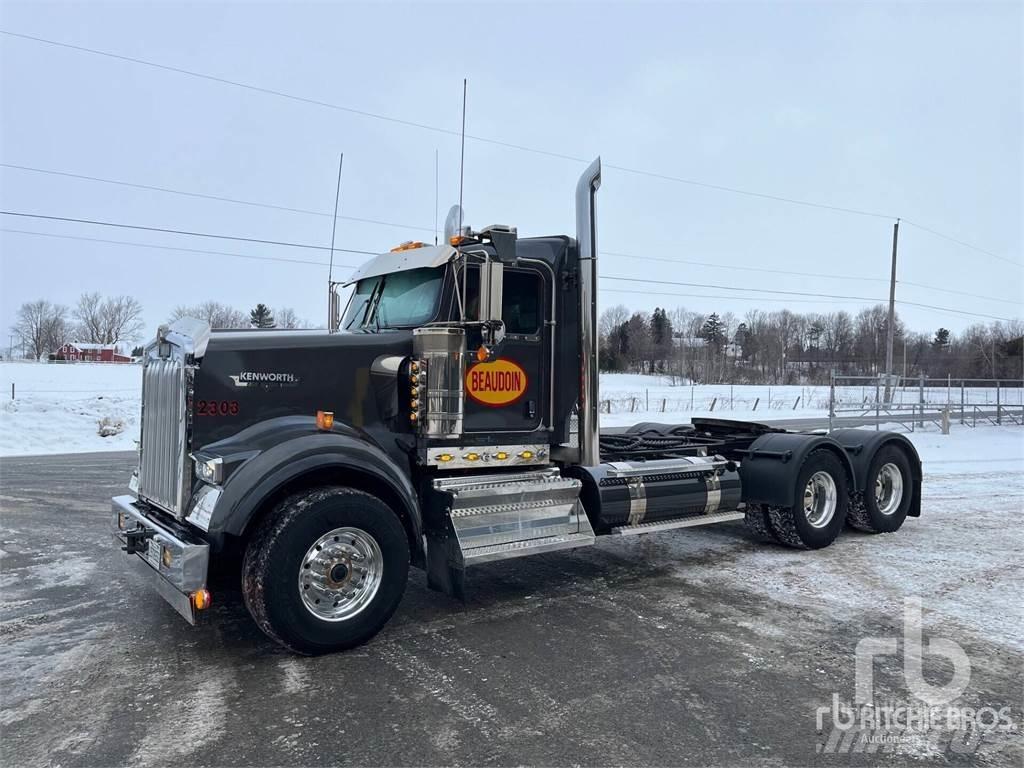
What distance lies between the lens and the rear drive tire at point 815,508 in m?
7.61

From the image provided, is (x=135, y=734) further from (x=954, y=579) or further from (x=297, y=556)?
(x=954, y=579)

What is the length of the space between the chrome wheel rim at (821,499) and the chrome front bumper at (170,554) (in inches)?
241

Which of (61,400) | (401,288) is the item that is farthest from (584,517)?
(61,400)

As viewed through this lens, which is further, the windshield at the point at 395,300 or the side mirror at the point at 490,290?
the windshield at the point at 395,300

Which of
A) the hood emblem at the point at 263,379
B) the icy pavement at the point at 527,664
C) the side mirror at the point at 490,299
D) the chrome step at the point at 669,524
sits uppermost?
the side mirror at the point at 490,299

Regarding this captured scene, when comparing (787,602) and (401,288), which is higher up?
(401,288)

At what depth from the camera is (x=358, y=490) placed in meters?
4.89

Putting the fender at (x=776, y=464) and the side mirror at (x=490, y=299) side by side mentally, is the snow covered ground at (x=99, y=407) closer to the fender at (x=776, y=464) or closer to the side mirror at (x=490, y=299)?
the fender at (x=776, y=464)

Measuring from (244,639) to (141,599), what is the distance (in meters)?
1.37

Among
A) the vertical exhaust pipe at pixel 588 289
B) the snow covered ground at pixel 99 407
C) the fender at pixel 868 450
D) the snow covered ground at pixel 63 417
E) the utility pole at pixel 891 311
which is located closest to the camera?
the vertical exhaust pipe at pixel 588 289

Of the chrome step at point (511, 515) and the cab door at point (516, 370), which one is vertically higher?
the cab door at point (516, 370)

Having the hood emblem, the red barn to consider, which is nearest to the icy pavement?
the hood emblem

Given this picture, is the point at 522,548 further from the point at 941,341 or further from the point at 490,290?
the point at 941,341

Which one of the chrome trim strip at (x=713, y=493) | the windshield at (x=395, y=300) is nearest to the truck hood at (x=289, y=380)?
the windshield at (x=395, y=300)
